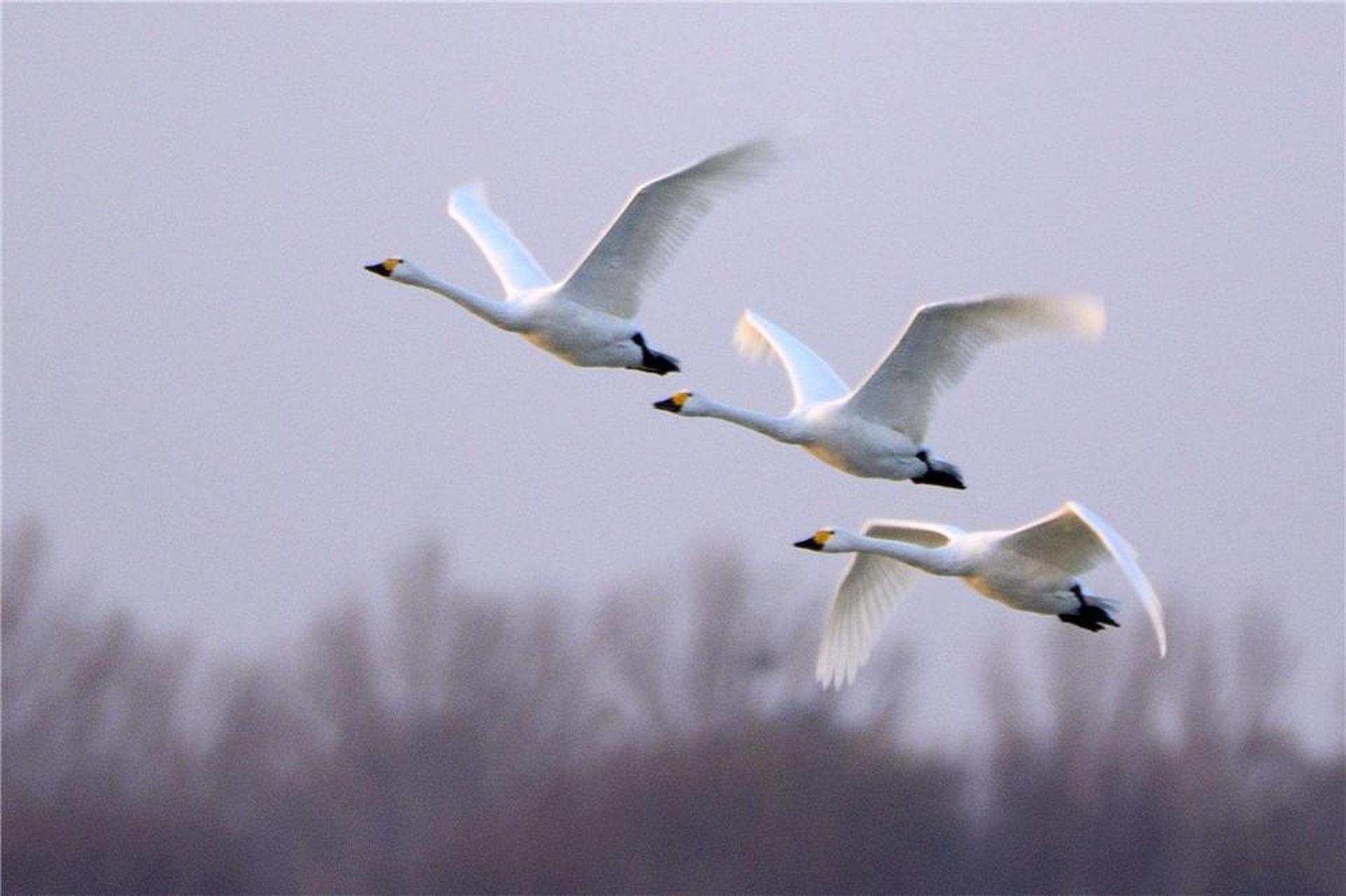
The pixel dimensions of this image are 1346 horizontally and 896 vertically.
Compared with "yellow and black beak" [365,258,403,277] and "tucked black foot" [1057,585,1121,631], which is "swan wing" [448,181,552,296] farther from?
"tucked black foot" [1057,585,1121,631]

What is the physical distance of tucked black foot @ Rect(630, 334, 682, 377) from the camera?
17.0m

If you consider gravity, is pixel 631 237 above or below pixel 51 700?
above

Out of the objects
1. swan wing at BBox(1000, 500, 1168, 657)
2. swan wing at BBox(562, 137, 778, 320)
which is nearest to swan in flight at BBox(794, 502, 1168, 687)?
swan wing at BBox(1000, 500, 1168, 657)

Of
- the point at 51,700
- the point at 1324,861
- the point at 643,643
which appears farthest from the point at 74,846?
the point at 1324,861

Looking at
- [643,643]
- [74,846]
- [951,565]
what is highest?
[951,565]

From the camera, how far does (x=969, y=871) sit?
34.6m

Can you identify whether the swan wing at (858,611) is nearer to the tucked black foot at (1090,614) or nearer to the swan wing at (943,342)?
the swan wing at (943,342)

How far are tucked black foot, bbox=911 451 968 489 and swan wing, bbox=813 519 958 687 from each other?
1.65m

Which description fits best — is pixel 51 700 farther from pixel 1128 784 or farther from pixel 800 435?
pixel 800 435

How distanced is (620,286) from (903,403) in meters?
1.97

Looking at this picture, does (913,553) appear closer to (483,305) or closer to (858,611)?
(858,611)

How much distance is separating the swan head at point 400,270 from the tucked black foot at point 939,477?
11.7 feet

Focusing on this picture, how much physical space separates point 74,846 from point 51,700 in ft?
12.0

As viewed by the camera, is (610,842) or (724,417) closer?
(724,417)
